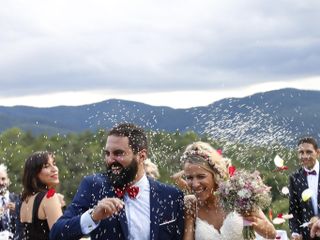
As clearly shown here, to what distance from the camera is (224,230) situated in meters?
5.96

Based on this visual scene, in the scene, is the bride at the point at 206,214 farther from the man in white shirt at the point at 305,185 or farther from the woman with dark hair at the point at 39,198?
the man in white shirt at the point at 305,185

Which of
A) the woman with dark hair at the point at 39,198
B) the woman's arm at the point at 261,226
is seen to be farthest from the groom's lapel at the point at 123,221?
the woman with dark hair at the point at 39,198

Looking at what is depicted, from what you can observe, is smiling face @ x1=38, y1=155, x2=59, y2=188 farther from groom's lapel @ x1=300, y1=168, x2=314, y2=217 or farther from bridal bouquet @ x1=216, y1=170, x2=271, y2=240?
groom's lapel @ x1=300, y1=168, x2=314, y2=217

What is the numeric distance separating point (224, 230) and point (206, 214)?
19cm

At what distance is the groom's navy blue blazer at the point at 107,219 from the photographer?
18.0ft

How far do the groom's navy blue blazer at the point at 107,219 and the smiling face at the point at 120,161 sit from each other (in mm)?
116

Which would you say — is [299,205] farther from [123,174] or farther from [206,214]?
[123,174]

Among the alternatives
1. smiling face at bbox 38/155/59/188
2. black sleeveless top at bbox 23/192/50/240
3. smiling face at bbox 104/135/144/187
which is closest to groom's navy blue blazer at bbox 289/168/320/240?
smiling face at bbox 38/155/59/188

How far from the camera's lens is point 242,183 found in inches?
233

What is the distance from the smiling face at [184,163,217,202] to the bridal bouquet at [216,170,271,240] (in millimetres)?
90

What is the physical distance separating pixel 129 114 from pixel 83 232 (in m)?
1.63

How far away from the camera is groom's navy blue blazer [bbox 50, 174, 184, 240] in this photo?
549 centimetres

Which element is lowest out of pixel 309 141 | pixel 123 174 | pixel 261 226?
pixel 261 226

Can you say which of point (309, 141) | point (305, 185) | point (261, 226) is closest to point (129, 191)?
point (261, 226)
